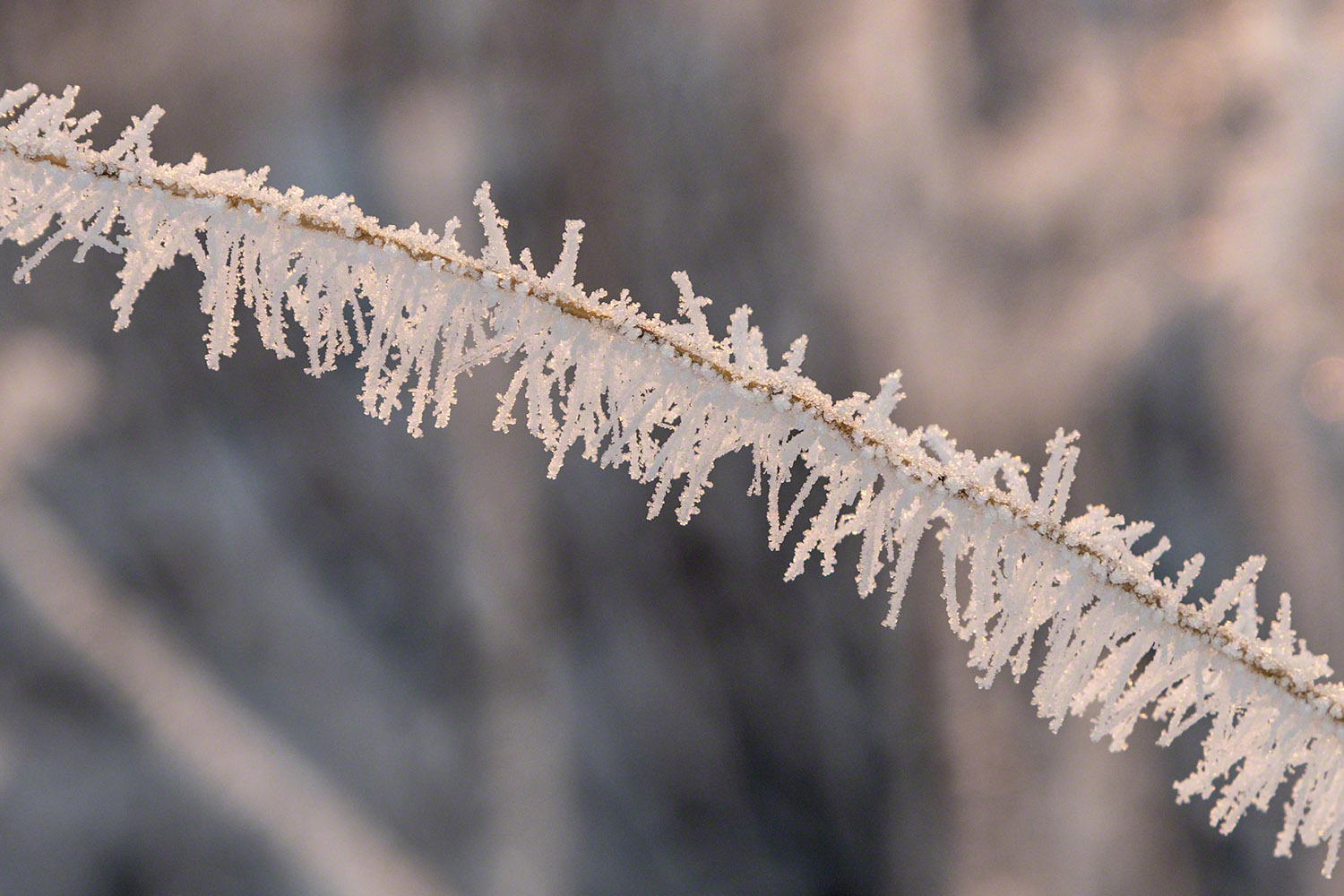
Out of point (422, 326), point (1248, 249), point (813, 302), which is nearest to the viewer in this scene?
point (422, 326)

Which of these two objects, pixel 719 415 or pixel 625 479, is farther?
pixel 625 479

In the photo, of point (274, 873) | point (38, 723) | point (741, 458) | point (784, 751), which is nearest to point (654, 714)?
point (784, 751)

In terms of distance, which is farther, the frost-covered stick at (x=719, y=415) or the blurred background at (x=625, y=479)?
the blurred background at (x=625, y=479)

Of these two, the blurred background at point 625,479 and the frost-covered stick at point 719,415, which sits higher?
the blurred background at point 625,479

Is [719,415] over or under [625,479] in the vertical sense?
under

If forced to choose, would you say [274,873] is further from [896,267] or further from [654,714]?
[896,267]
